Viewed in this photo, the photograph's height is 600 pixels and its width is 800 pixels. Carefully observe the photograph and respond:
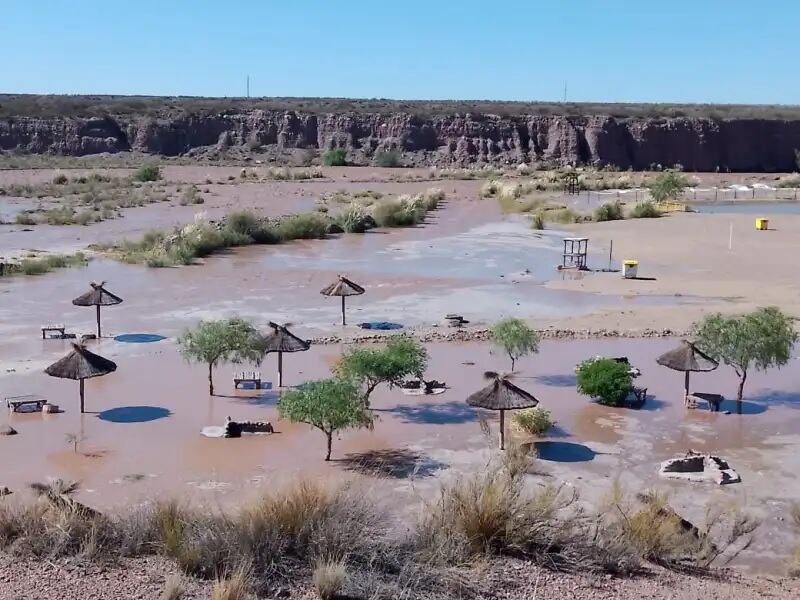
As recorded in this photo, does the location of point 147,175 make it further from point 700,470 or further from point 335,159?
point 700,470

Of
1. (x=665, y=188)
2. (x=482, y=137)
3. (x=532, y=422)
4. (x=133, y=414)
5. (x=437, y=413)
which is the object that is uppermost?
(x=482, y=137)

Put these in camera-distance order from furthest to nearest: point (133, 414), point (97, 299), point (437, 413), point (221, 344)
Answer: point (97, 299) < point (221, 344) < point (437, 413) < point (133, 414)

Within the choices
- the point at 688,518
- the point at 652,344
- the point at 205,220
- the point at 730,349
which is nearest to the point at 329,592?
the point at 688,518

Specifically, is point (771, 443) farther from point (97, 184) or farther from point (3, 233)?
point (97, 184)

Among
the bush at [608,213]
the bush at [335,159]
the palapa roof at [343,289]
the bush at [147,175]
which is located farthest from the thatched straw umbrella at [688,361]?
the bush at [335,159]

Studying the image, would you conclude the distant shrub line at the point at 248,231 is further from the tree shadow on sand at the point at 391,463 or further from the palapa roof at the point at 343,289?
the tree shadow on sand at the point at 391,463

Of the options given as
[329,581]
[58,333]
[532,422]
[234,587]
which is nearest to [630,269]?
[532,422]

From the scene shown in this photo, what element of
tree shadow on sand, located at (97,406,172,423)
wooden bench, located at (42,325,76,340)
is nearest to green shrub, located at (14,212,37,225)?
wooden bench, located at (42,325,76,340)
